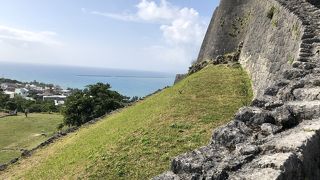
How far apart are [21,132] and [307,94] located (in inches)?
1529

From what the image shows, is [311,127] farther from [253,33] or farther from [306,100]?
[253,33]

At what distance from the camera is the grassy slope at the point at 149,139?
1327cm

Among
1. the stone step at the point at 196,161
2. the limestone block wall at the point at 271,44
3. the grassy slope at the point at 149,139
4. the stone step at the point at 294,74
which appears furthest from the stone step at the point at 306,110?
the grassy slope at the point at 149,139

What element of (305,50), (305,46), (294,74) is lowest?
(294,74)

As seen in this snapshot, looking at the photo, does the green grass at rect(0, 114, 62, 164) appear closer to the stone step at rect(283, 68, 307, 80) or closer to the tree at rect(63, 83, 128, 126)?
the tree at rect(63, 83, 128, 126)

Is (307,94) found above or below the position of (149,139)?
above

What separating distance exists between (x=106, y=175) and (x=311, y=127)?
27.2 ft

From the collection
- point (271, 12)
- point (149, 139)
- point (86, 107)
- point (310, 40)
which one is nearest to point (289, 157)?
point (310, 40)

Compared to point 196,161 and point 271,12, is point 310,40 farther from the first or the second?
point 196,161

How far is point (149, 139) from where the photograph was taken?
47.7 feet

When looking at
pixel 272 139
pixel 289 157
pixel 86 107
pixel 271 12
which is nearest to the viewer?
pixel 289 157

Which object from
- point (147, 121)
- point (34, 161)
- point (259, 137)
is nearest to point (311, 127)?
point (259, 137)

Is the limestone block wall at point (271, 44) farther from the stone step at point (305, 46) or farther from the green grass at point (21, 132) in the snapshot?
the green grass at point (21, 132)

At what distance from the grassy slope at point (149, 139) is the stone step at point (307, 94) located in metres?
5.61
